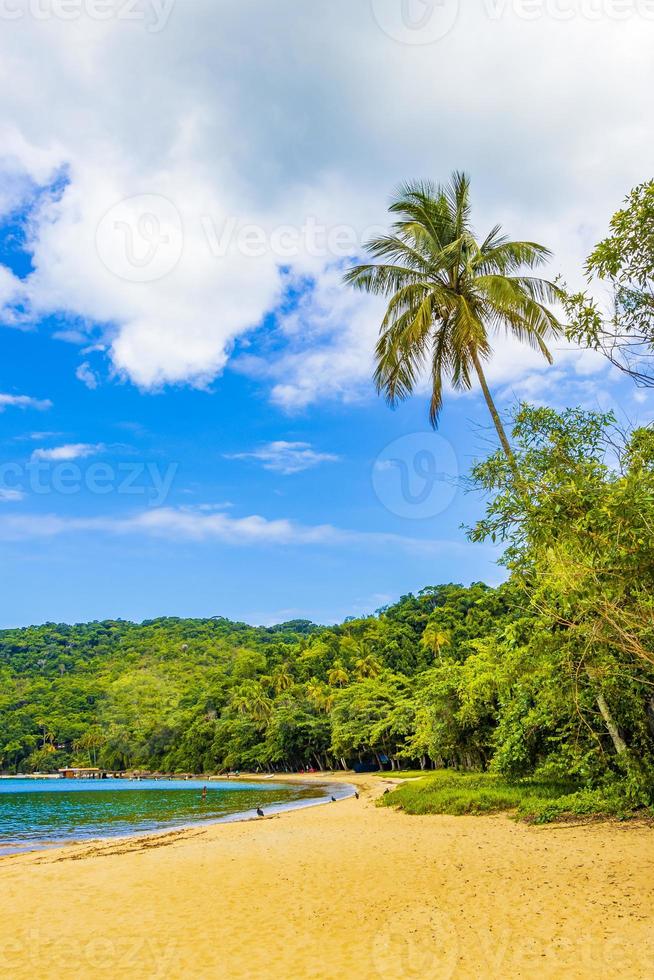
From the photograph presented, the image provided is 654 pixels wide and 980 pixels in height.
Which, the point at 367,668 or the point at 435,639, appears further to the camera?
the point at 367,668

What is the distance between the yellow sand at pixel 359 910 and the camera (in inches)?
255

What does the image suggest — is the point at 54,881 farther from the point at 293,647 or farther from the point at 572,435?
the point at 293,647

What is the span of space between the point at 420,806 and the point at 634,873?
41.5ft

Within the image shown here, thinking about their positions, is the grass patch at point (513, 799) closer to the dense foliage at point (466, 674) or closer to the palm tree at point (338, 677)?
the dense foliage at point (466, 674)

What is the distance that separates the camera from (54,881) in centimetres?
1255

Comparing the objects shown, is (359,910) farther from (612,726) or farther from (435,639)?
(435,639)

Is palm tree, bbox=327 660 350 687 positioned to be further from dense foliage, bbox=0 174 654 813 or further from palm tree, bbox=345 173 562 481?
palm tree, bbox=345 173 562 481

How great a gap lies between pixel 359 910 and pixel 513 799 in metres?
10.7

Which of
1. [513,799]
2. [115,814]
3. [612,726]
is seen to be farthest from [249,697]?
[612,726]

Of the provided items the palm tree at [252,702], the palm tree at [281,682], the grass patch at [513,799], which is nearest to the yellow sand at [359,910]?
the grass patch at [513,799]

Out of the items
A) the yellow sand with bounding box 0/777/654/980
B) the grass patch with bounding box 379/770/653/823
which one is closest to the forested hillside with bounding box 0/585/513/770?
the grass patch with bounding box 379/770/653/823

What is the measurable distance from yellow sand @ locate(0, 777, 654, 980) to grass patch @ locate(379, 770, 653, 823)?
1092 mm

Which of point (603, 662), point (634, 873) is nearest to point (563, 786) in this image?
point (634, 873)

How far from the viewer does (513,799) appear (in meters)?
17.4
